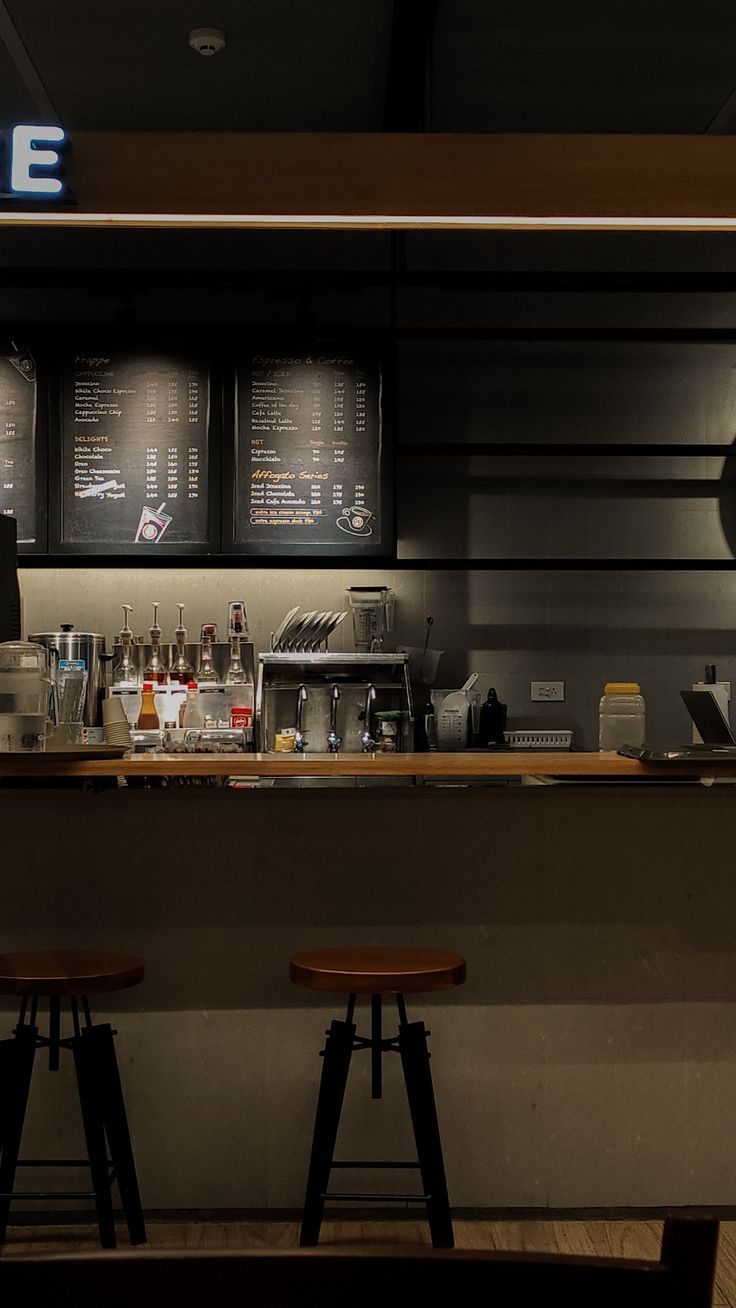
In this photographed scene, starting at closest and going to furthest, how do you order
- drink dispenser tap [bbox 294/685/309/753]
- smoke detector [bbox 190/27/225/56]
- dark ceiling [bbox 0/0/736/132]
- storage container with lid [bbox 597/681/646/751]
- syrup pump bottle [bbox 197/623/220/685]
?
storage container with lid [bbox 597/681/646/751] < dark ceiling [bbox 0/0/736/132] < smoke detector [bbox 190/27/225/56] < drink dispenser tap [bbox 294/685/309/753] < syrup pump bottle [bbox 197/623/220/685]

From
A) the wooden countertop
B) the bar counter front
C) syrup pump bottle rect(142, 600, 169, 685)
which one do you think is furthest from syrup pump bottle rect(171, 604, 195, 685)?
the wooden countertop

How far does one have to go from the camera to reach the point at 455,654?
205 inches

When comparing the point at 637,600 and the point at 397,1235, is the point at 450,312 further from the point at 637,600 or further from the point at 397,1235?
the point at 397,1235

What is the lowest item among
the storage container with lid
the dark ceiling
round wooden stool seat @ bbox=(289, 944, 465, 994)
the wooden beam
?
round wooden stool seat @ bbox=(289, 944, 465, 994)

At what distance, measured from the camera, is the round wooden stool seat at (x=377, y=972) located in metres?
2.34

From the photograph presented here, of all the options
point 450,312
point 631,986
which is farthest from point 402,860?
point 450,312

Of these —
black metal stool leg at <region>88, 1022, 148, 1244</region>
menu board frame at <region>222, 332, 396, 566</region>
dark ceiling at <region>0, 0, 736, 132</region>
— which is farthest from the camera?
menu board frame at <region>222, 332, 396, 566</region>

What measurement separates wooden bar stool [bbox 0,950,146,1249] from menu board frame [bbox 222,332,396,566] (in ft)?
7.94

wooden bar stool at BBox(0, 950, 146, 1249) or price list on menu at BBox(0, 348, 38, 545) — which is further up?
price list on menu at BBox(0, 348, 38, 545)

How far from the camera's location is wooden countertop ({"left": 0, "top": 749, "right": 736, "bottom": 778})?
2.54 metres

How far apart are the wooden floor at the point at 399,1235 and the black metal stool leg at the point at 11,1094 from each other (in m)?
0.28

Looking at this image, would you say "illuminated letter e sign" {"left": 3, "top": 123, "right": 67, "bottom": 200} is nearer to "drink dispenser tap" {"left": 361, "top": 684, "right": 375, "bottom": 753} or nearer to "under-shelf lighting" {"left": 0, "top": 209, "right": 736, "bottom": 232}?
"under-shelf lighting" {"left": 0, "top": 209, "right": 736, "bottom": 232}

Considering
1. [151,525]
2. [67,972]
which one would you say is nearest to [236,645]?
[151,525]

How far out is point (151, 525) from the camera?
4.75 meters
